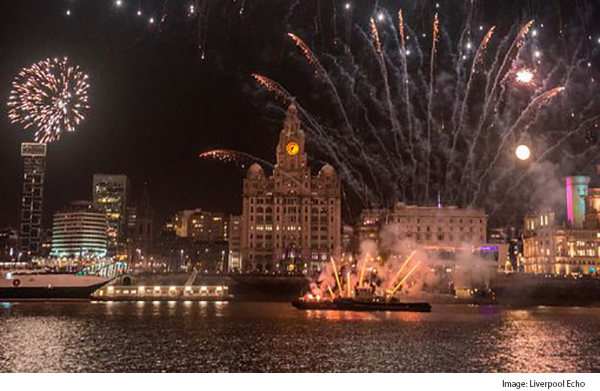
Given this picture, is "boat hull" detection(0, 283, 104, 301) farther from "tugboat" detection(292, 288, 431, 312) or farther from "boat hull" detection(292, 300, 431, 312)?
"boat hull" detection(292, 300, 431, 312)

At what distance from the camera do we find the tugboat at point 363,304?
91188mm

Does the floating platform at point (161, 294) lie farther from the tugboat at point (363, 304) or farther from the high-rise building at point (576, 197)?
the high-rise building at point (576, 197)

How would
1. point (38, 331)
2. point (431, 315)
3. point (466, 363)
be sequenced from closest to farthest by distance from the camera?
point (466, 363), point (38, 331), point (431, 315)

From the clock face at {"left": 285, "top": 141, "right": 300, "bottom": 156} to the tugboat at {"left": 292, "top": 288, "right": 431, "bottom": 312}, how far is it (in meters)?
94.6

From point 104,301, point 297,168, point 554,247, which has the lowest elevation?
point 104,301

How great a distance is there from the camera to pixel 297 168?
18912cm

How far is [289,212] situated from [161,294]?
2940 inches

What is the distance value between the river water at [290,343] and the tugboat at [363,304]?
1073 cm

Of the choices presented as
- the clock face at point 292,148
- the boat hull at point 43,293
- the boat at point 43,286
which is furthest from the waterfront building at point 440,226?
the boat hull at point 43,293

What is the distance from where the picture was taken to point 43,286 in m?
118
